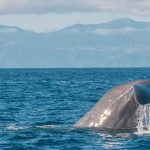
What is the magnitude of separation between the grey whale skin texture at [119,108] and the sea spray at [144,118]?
3.8 inches

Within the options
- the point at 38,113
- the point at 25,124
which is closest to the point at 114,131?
the point at 25,124

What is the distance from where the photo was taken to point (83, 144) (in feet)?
56.2

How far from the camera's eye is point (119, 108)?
15414 mm

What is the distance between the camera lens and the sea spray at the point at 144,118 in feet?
49.2

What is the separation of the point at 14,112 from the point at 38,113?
4.84ft

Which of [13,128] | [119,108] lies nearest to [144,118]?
[119,108]

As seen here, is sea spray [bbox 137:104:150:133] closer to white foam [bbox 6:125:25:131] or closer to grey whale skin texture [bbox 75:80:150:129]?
grey whale skin texture [bbox 75:80:150:129]

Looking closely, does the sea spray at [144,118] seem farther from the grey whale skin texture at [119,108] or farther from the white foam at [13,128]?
the white foam at [13,128]

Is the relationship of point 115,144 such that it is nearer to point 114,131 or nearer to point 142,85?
point 114,131

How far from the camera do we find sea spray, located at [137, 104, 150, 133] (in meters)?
15.0

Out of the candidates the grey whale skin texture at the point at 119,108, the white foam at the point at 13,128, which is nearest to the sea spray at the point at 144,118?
the grey whale skin texture at the point at 119,108

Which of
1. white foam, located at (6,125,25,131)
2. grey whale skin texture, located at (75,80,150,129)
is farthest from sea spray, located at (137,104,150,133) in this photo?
white foam, located at (6,125,25,131)

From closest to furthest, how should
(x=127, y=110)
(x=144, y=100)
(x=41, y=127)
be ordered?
(x=144, y=100) → (x=127, y=110) → (x=41, y=127)

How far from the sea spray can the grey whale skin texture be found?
10 centimetres
